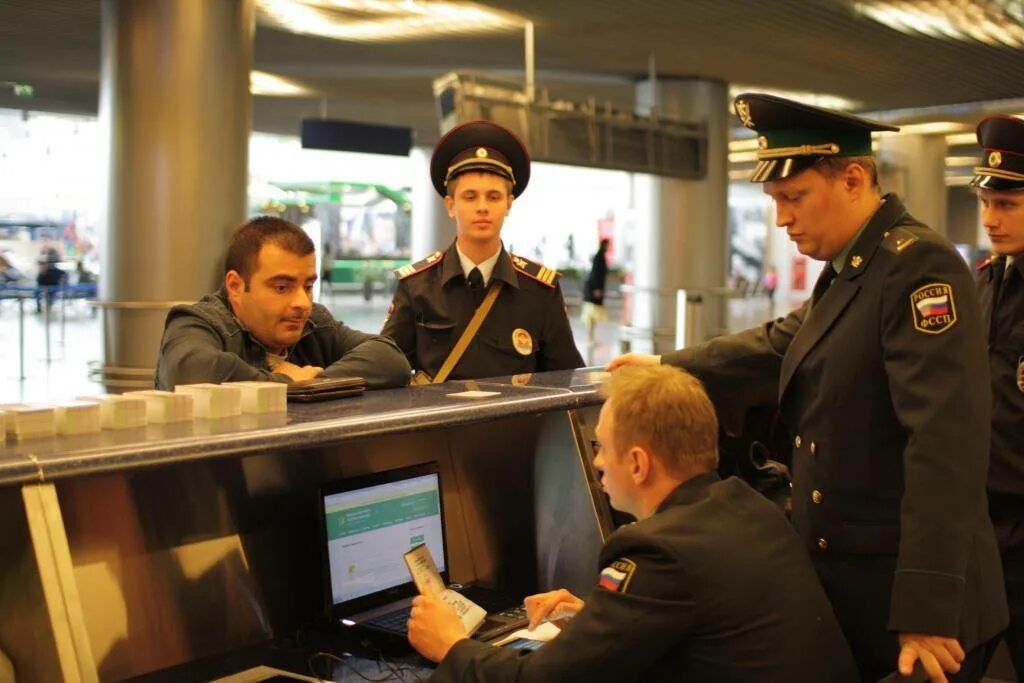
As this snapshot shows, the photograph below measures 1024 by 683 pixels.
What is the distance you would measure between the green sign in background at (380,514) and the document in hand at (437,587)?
164 mm

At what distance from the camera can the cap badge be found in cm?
226

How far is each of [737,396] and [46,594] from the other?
1861mm

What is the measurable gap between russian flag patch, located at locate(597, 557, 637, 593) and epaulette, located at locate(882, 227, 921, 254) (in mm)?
789

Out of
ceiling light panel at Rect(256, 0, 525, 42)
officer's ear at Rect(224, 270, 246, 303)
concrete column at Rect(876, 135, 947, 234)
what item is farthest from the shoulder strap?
concrete column at Rect(876, 135, 947, 234)

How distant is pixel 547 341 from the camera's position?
341 centimetres

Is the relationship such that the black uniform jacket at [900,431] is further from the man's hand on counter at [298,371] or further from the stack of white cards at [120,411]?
the stack of white cards at [120,411]

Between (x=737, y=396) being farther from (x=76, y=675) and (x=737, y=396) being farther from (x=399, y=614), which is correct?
(x=76, y=675)

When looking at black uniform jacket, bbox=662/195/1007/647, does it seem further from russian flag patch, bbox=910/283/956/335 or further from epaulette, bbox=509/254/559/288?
epaulette, bbox=509/254/559/288

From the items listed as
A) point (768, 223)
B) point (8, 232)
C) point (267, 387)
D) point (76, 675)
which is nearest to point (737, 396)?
point (267, 387)

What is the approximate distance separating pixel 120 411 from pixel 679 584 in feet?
3.01

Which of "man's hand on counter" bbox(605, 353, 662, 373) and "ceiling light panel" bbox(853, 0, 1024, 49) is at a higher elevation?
"ceiling light panel" bbox(853, 0, 1024, 49)

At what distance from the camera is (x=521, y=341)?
3338mm

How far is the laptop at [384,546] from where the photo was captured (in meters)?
2.33

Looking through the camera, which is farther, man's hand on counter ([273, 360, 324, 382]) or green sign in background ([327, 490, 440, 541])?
man's hand on counter ([273, 360, 324, 382])
